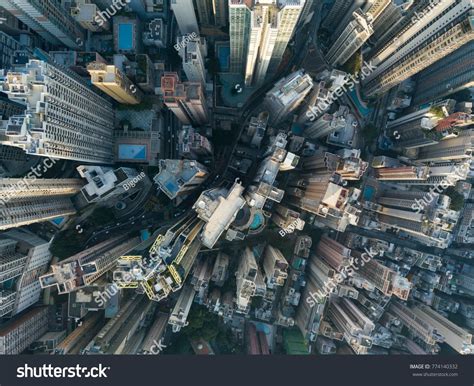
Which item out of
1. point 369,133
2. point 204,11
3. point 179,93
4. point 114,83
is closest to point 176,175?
point 179,93

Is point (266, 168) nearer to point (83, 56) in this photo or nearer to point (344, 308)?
point (344, 308)

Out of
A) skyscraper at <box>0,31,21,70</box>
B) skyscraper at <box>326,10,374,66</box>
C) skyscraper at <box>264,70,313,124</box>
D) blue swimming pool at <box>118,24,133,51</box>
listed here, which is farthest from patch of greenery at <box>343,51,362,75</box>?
skyscraper at <box>0,31,21,70</box>

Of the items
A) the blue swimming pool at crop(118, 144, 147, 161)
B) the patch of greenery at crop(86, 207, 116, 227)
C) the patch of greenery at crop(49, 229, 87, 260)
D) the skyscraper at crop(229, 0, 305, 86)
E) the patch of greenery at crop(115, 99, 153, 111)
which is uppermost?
the skyscraper at crop(229, 0, 305, 86)

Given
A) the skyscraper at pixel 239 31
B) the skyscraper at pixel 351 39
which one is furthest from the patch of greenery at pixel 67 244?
the skyscraper at pixel 351 39

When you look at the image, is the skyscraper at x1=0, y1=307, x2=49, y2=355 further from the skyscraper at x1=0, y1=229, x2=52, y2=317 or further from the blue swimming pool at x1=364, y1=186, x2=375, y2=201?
the blue swimming pool at x1=364, y1=186, x2=375, y2=201

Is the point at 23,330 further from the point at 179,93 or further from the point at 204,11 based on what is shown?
the point at 204,11

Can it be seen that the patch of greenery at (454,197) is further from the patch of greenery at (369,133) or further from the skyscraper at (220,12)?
the skyscraper at (220,12)
